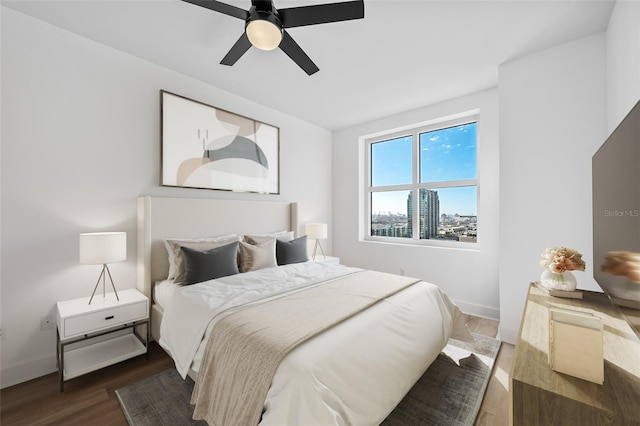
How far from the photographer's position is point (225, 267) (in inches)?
101

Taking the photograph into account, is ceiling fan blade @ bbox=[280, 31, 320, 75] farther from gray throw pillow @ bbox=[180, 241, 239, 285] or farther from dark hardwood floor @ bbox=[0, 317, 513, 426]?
dark hardwood floor @ bbox=[0, 317, 513, 426]

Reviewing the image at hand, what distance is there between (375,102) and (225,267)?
2825mm

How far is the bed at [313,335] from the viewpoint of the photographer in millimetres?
1181

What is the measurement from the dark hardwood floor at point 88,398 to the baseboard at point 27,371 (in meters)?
0.04

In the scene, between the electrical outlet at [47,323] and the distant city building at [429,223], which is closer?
the electrical outlet at [47,323]

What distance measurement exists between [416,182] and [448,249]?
1.10 m

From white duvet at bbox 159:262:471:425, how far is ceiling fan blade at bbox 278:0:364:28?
1813 millimetres

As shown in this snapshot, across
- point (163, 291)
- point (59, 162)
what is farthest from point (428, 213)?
point (59, 162)

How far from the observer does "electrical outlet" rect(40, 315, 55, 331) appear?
7.14 ft

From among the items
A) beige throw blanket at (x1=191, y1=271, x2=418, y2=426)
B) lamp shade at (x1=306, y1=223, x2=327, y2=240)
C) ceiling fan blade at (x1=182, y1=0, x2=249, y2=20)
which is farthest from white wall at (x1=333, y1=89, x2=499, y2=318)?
ceiling fan blade at (x1=182, y1=0, x2=249, y2=20)

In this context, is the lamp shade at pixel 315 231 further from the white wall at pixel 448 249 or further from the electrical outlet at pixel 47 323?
the electrical outlet at pixel 47 323

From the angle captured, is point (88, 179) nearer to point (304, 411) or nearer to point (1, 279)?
point (1, 279)

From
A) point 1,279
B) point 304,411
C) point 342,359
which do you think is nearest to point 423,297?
point 342,359

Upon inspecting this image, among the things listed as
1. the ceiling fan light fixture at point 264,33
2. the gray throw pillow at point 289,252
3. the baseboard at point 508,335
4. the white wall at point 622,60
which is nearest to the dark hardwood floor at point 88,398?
the baseboard at point 508,335
